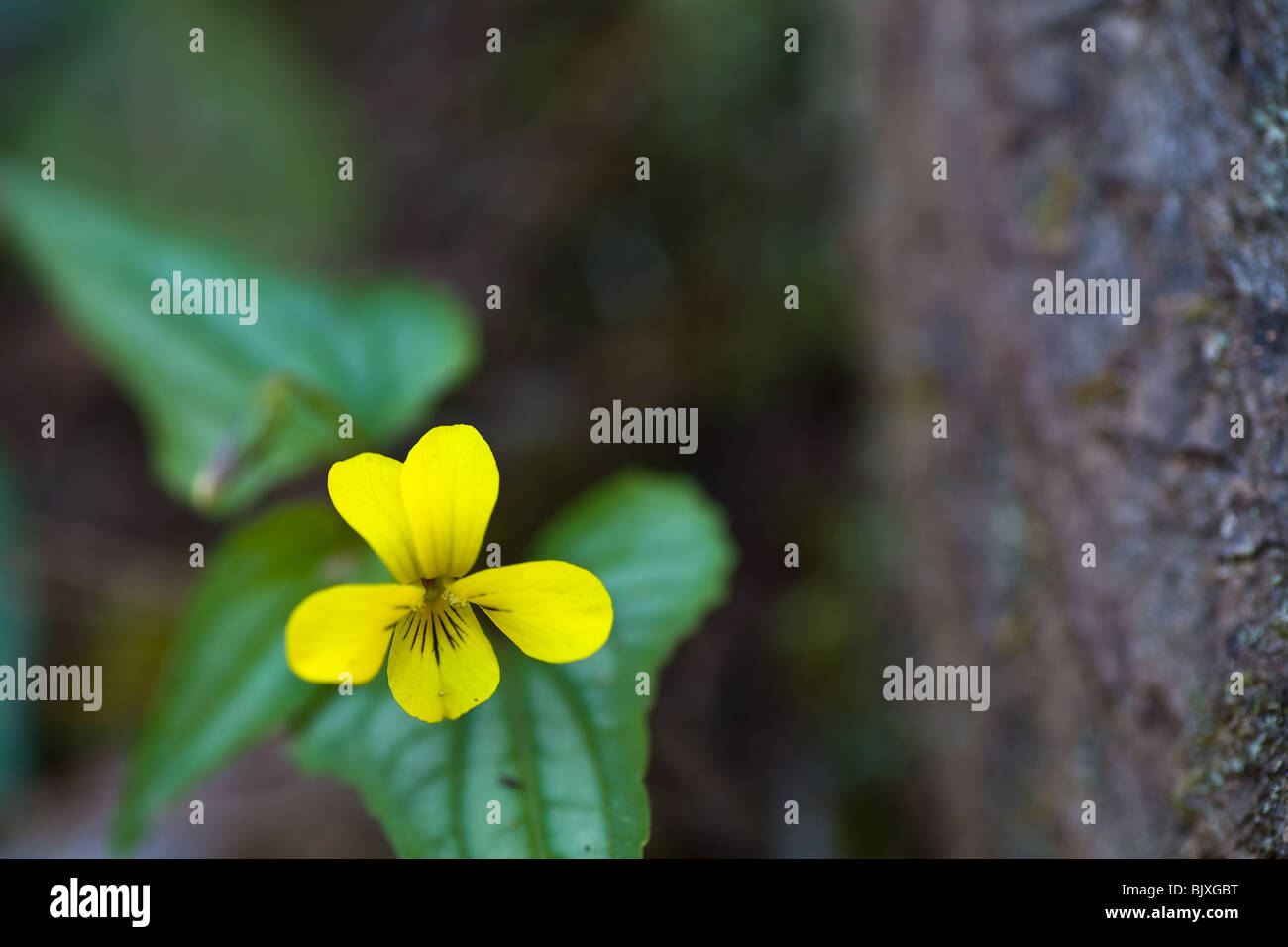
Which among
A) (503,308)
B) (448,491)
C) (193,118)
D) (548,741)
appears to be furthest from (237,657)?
(193,118)

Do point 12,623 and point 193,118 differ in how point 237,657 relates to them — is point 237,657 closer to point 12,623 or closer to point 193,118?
point 12,623

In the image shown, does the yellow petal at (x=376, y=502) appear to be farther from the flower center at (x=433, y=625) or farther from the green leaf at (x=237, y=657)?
the green leaf at (x=237, y=657)

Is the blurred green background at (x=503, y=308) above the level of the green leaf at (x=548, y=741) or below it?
above

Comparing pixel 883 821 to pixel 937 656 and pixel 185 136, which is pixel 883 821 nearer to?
pixel 937 656

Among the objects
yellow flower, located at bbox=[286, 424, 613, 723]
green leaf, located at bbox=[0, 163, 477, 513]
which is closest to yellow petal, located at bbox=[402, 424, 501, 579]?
yellow flower, located at bbox=[286, 424, 613, 723]

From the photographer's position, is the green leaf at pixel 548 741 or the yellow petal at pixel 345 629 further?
the green leaf at pixel 548 741

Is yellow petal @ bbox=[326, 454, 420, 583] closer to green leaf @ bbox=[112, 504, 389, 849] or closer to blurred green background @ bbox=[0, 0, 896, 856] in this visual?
green leaf @ bbox=[112, 504, 389, 849]

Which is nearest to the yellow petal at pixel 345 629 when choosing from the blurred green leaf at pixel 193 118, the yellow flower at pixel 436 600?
the yellow flower at pixel 436 600
